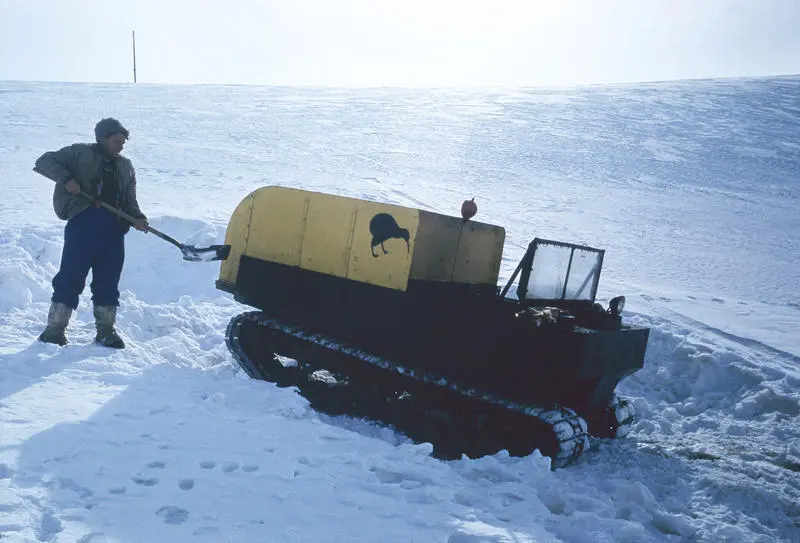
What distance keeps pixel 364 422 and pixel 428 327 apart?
3.45 feet

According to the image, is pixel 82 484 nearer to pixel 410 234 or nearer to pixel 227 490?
pixel 227 490

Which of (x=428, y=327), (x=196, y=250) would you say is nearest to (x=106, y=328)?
(x=196, y=250)

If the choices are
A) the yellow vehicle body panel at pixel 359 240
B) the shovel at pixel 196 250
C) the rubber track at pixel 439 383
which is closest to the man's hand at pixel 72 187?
the shovel at pixel 196 250

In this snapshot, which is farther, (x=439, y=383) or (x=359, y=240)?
(x=359, y=240)

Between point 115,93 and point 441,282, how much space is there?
28555mm

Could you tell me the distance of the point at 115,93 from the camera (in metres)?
30.1

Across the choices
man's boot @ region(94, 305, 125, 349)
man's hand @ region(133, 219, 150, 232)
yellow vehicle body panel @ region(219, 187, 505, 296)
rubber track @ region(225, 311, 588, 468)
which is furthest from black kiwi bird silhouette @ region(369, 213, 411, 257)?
man's boot @ region(94, 305, 125, 349)

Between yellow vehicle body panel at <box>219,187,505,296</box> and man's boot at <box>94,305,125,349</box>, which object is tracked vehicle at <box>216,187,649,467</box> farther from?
man's boot at <box>94,305,125,349</box>

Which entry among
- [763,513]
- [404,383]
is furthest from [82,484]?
[763,513]

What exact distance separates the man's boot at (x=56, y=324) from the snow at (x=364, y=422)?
128 millimetres

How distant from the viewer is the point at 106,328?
6039mm

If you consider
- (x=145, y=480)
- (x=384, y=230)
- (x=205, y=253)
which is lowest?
(x=145, y=480)

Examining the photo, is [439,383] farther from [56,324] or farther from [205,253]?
[56,324]

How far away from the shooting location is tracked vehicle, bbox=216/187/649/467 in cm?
521
